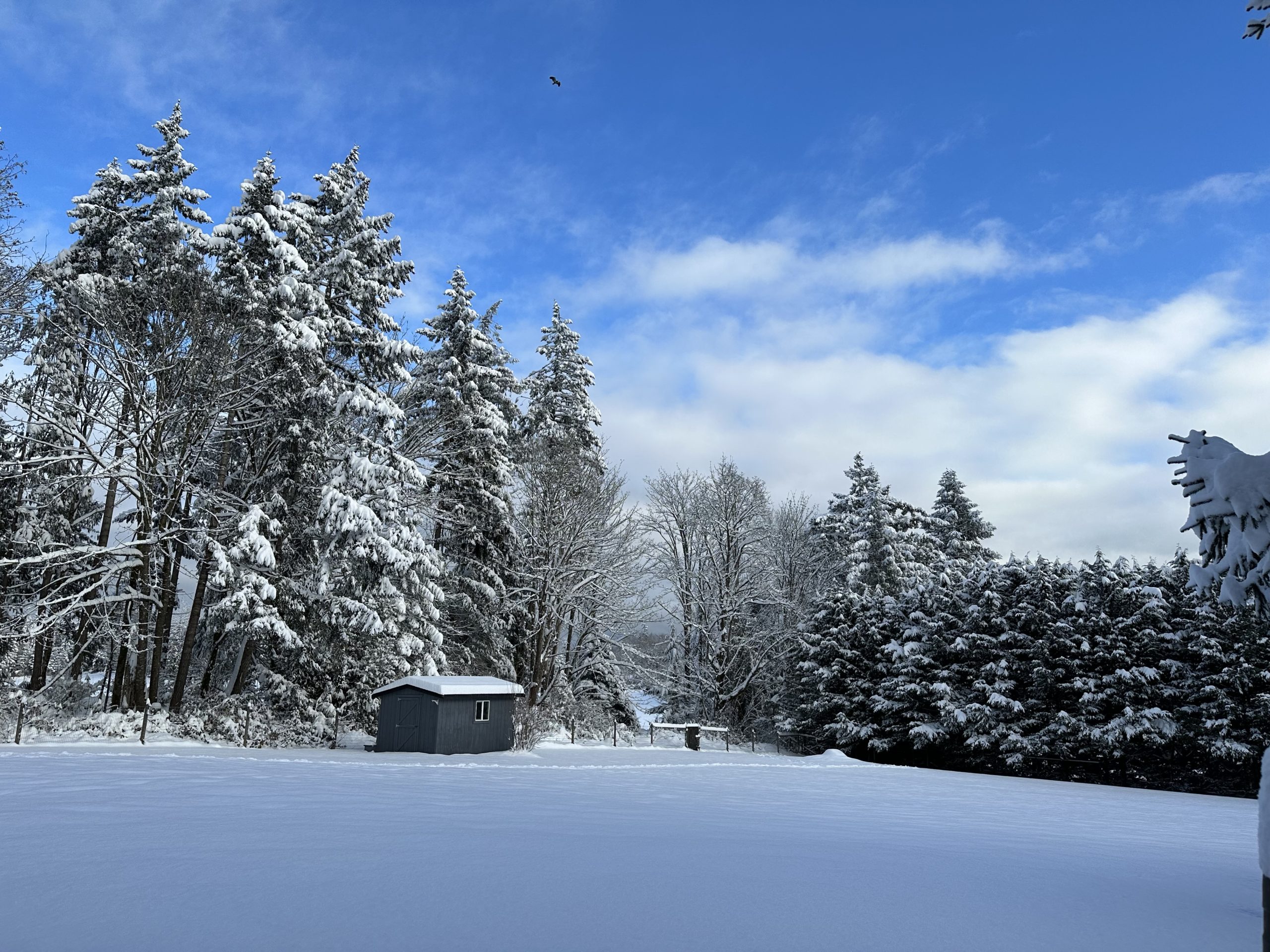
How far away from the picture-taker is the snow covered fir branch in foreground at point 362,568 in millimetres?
19875

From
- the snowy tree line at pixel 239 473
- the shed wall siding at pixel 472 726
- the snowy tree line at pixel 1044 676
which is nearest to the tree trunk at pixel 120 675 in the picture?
the snowy tree line at pixel 239 473

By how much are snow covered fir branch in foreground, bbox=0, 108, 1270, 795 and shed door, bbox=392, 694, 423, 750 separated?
164 centimetres

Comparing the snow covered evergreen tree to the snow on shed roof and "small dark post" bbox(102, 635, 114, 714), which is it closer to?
the snow on shed roof

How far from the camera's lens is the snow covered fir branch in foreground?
19875 mm

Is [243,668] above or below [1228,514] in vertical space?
below

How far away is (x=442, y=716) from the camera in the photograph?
68.2 feet

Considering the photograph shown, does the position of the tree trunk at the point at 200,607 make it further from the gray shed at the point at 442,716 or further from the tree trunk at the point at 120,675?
the gray shed at the point at 442,716

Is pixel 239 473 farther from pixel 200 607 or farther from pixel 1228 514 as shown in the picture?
pixel 1228 514

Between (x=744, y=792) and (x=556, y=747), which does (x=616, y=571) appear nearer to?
(x=556, y=747)

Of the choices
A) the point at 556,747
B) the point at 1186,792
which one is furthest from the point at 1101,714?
the point at 556,747

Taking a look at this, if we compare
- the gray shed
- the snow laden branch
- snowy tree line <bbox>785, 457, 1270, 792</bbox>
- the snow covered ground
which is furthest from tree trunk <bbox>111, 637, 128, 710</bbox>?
the snow laden branch

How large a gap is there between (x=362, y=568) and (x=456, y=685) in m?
4.31

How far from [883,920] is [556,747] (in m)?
21.1

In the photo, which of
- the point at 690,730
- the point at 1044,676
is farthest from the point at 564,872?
the point at 1044,676
